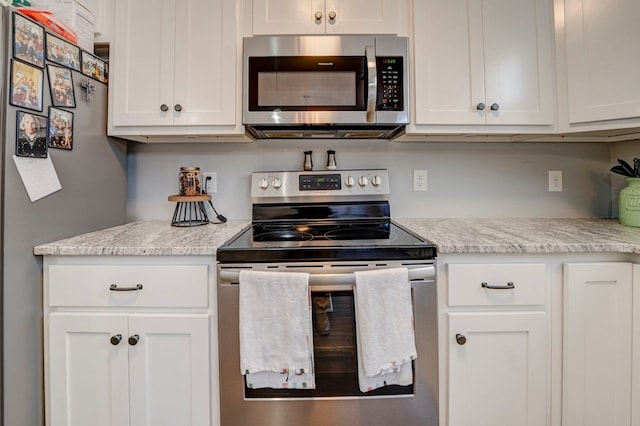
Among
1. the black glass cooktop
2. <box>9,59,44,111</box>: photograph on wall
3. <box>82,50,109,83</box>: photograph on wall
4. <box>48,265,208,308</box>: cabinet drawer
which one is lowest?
<box>48,265,208,308</box>: cabinet drawer

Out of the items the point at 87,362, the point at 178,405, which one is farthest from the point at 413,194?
the point at 87,362

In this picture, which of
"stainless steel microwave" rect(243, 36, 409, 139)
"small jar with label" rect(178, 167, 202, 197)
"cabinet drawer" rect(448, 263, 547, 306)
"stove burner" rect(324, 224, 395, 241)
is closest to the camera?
"cabinet drawer" rect(448, 263, 547, 306)

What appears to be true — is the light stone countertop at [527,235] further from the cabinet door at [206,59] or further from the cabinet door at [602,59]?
the cabinet door at [206,59]

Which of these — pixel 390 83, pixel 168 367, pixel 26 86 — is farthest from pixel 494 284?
pixel 26 86

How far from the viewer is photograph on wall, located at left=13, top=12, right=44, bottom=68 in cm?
102

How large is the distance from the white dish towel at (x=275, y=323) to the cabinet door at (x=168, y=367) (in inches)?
6.7

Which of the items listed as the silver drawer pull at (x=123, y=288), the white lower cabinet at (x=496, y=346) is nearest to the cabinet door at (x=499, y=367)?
the white lower cabinet at (x=496, y=346)

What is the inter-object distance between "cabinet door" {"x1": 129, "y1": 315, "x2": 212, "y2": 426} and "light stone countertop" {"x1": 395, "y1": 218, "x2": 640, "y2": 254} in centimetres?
91

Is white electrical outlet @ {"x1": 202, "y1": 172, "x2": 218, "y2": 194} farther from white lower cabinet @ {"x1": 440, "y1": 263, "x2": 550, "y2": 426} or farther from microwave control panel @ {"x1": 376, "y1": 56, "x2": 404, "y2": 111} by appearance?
white lower cabinet @ {"x1": 440, "y1": 263, "x2": 550, "y2": 426}

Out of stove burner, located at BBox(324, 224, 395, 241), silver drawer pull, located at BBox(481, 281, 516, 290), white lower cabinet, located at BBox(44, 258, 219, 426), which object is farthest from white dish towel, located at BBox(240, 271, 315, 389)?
silver drawer pull, located at BBox(481, 281, 516, 290)

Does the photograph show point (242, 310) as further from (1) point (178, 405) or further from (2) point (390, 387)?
(2) point (390, 387)

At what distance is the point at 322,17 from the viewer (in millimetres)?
1424

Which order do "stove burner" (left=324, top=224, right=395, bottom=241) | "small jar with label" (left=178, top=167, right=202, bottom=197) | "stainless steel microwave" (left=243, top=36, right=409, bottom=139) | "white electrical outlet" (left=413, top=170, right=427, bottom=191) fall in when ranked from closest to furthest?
1. "stove burner" (left=324, top=224, right=395, bottom=241)
2. "stainless steel microwave" (left=243, top=36, right=409, bottom=139)
3. "small jar with label" (left=178, top=167, right=202, bottom=197)
4. "white electrical outlet" (left=413, top=170, right=427, bottom=191)

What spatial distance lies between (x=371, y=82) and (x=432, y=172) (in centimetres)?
69
